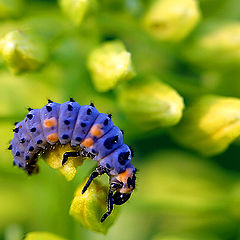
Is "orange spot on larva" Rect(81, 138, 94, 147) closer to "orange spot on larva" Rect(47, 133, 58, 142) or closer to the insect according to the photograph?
the insect

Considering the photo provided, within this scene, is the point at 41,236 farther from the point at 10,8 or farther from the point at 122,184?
the point at 10,8

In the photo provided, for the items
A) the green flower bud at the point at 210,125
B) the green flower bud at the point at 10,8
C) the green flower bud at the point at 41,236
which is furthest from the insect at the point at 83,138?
the green flower bud at the point at 10,8

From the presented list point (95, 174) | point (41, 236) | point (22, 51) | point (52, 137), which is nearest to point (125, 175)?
point (95, 174)

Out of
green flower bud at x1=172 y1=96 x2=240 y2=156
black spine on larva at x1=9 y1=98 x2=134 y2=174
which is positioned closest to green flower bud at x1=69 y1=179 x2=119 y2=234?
black spine on larva at x1=9 y1=98 x2=134 y2=174

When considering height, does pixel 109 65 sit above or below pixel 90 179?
above

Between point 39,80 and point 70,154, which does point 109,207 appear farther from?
point 39,80

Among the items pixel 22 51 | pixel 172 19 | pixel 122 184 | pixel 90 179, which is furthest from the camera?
pixel 172 19

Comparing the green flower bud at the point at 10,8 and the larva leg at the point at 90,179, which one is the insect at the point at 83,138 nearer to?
the larva leg at the point at 90,179
